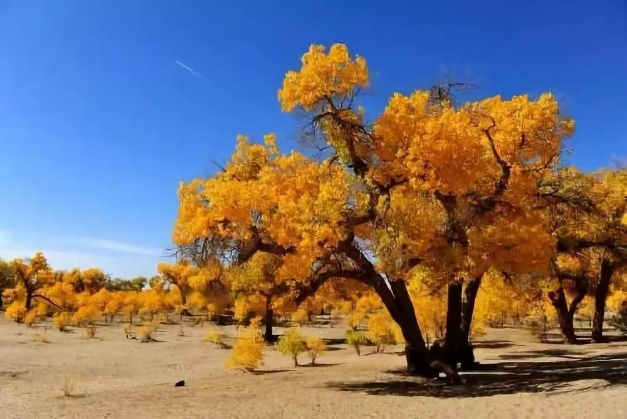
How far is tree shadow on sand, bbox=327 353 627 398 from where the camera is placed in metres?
12.9

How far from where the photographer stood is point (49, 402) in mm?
12773

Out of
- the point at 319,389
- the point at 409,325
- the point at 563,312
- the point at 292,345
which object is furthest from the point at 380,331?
the point at 319,389

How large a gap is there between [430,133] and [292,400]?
23.8ft

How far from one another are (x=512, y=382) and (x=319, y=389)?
5.34 m

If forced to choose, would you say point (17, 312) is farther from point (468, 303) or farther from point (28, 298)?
point (468, 303)

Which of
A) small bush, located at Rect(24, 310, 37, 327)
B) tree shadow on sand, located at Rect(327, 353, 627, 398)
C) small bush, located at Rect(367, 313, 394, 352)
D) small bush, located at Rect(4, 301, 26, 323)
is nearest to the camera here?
tree shadow on sand, located at Rect(327, 353, 627, 398)

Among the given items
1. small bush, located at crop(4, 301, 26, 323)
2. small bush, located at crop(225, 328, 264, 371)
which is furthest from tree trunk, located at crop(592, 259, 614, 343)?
small bush, located at crop(4, 301, 26, 323)

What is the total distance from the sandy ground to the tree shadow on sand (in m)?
0.03

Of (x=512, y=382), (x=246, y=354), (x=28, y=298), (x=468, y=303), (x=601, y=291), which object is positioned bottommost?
(x=512, y=382)

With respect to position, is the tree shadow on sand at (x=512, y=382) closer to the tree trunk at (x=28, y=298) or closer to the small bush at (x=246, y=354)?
the small bush at (x=246, y=354)

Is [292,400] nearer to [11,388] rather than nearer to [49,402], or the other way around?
[49,402]

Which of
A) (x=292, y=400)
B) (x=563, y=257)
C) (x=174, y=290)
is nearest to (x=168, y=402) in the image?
(x=292, y=400)

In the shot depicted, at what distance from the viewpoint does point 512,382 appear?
14.5 metres

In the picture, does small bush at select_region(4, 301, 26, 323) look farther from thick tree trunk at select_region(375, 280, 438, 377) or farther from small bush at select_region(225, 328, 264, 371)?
thick tree trunk at select_region(375, 280, 438, 377)
